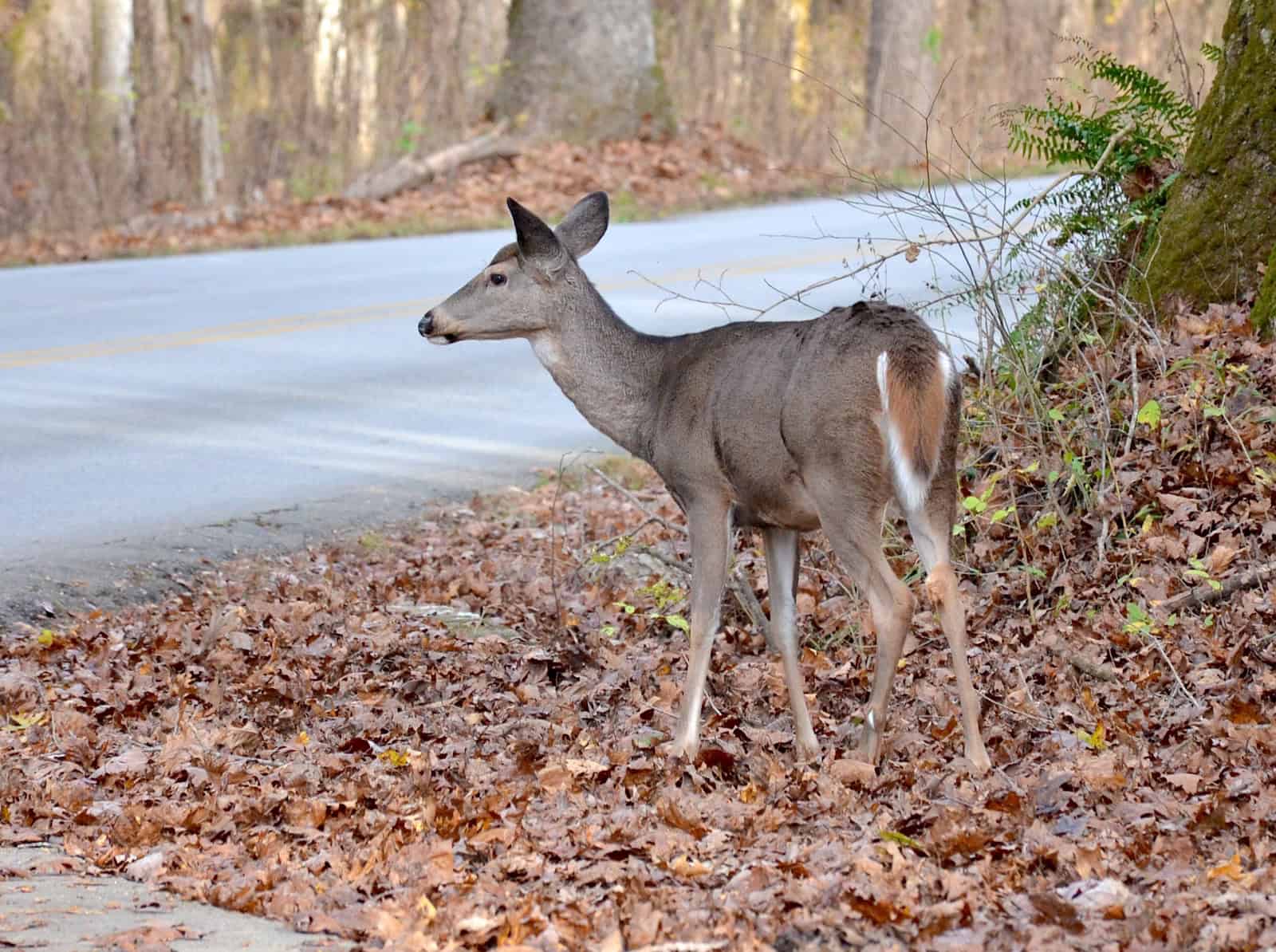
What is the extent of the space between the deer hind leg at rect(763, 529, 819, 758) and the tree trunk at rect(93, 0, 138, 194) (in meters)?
18.0

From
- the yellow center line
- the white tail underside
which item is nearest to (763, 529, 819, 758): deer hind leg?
the white tail underside

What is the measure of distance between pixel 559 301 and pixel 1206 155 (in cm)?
363

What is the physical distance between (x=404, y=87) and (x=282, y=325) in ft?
35.2

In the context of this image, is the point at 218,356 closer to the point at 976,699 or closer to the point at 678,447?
the point at 678,447

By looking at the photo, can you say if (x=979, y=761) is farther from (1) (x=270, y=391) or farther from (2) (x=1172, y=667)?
(1) (x=270, y=391)

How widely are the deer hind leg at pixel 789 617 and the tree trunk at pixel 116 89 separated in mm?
18042

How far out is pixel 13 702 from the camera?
752 centimetres

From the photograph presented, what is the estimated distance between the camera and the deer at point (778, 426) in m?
6.19

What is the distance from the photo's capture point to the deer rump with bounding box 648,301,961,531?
615 cm

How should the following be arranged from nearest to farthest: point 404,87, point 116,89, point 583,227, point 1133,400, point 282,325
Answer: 1. point 583,227
2. point 1133,400
3. point 282,325
4. point 116,89
5. point 404,87

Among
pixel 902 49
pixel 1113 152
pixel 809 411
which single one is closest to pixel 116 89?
pixel 902 49

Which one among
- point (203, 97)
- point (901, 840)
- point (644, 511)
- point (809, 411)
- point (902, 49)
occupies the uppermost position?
point (902, 49)

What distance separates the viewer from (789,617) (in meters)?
6.84

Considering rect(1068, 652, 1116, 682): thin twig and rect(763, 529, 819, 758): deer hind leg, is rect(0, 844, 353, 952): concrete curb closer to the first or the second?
rect(763, 529, 819, 758): deer hind leg
